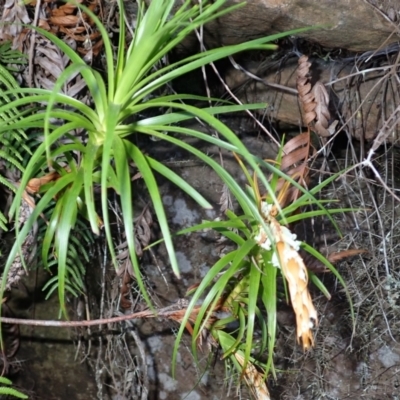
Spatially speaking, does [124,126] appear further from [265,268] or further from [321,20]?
[321,20]

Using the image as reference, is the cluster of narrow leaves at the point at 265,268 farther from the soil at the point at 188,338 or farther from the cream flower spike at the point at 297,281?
the soil at the point at 188,338

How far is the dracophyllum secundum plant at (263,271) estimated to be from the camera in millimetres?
841

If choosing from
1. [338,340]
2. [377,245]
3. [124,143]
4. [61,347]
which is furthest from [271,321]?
[61,347]

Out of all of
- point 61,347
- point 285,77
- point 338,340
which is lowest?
point 338,340

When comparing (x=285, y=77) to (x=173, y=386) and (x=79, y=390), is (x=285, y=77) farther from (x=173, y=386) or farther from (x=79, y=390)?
(x=79, y=390)

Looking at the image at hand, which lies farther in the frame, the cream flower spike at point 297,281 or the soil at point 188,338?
the soil at point 188,338

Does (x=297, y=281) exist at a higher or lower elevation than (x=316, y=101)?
lower

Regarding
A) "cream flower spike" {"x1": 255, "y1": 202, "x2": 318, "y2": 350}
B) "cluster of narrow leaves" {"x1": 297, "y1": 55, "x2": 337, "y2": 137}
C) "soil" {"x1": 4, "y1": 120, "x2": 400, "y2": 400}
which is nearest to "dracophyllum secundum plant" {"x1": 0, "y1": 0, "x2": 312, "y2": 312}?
"cream flower spike" {"x1": 255, "y1": 202, "x2": 318, "y2": 350}

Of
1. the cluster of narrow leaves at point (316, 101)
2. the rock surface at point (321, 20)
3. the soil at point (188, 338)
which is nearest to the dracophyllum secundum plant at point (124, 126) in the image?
the cluster of narrow leaves at point (316, 101)

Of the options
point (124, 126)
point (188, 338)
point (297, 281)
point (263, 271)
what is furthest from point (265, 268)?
point (188, 338)

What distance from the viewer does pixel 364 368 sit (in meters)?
1.73

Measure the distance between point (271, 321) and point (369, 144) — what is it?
80 centimetres

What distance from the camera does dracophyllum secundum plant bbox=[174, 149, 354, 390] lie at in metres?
0.84

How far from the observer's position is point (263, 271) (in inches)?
38.9
